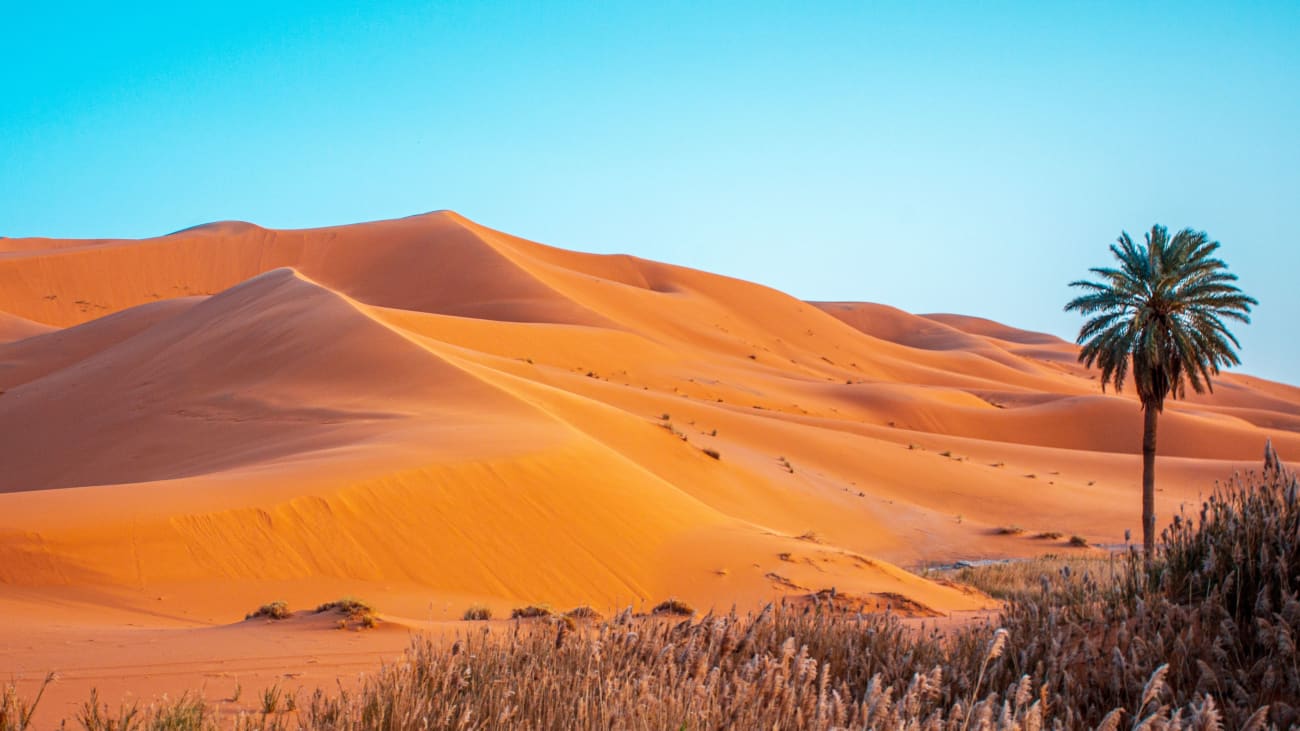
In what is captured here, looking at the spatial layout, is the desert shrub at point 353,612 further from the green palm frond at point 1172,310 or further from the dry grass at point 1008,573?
the green palm frond at point 1172,310

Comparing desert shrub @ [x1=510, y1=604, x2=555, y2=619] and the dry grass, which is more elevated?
desert shrub @ [x1=510, y1=604, x2=555, y2=619]

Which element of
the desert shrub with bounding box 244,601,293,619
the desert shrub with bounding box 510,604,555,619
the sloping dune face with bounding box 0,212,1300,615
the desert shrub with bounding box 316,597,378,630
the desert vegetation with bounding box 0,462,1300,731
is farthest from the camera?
the sloping dune face with bounding box 0,212,1300,615

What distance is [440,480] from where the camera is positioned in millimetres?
14664

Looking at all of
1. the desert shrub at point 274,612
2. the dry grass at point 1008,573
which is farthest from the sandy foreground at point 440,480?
the dry grass at point 1008,573

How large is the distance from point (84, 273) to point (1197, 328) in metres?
71.8

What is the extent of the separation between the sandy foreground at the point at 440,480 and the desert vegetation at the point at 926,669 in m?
1.71

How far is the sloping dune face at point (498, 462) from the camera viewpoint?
12250 mm

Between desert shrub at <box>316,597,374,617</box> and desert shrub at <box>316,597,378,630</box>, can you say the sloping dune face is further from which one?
desert shrub at <box>316,597,374,617</box>

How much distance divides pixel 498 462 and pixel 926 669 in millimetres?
11143

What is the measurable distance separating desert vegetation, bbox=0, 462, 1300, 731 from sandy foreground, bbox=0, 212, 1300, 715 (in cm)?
171

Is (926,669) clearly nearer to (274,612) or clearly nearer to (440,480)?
(274,612)

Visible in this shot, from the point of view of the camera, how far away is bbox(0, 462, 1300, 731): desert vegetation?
3.88 meters

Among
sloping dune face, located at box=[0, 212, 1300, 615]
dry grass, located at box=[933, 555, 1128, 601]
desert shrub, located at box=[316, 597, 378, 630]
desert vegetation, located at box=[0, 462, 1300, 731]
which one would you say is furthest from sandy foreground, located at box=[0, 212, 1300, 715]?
desert vegetation, located at box=[0, 462, 1300, 731]

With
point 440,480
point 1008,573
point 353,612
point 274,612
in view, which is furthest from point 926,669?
point 1008,573
